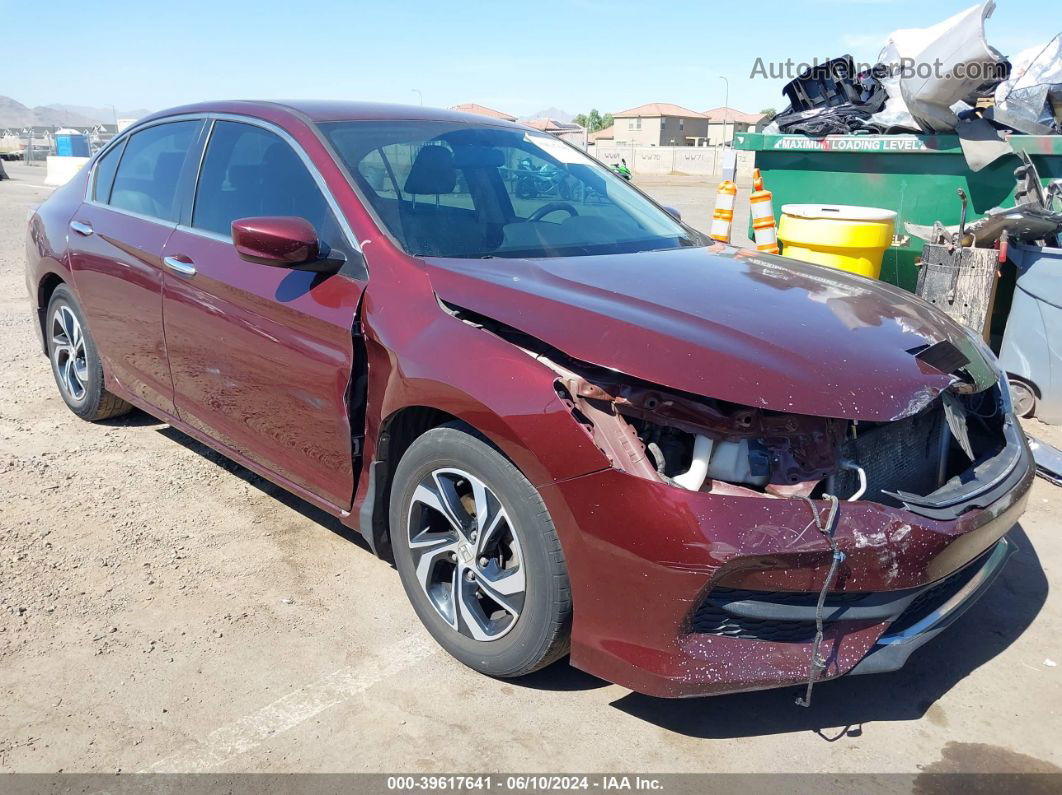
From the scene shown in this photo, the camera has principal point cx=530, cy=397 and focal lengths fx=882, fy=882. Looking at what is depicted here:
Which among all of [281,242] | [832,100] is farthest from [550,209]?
[832,100]

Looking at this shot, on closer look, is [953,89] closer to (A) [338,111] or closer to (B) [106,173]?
(A) [338,111]

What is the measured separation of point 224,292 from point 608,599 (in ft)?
6.58

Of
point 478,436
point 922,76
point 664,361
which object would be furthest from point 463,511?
point 922,76

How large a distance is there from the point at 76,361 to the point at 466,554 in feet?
10.8

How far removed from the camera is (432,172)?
11.3 ft

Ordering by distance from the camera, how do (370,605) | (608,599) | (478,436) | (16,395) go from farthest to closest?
1. (16,395)
2. (370,605)
3. (478,436)
4. (608,599)

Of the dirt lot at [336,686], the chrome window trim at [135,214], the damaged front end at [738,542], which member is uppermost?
the chrome window trim at [135,214]

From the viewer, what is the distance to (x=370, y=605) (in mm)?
3271

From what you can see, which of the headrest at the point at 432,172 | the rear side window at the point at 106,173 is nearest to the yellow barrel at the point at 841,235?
the headrest at the point at 432,172

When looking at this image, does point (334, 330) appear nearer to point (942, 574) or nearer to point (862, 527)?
point (862, 527)

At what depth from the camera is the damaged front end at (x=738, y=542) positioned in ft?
7.33

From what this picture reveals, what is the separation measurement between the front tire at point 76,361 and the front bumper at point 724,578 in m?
3.32

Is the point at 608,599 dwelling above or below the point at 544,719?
above

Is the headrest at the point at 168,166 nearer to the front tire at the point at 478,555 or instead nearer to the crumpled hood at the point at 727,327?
the crumpled hood at the point at 727,327
